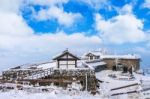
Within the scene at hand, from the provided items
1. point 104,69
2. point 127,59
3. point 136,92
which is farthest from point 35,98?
point 127,59

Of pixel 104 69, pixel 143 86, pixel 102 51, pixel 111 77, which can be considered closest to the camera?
pixel 143 86

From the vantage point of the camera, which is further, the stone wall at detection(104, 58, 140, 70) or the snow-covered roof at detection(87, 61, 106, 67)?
the stone wall at detection(104, 58, 140, 70)

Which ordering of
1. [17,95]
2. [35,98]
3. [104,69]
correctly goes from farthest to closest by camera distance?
[104,69] < [17,95] < [35,98]

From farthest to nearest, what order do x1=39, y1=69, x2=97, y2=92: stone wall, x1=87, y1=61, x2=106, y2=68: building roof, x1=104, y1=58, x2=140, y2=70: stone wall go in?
x1=104, y1=58, x2=140, y2=70: stone wall, x1=87, y1=61, x2=106, y2=68: building roof, x1=39, y1=69, x2=97, y2=92: stone wall

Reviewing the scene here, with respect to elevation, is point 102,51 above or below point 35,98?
above

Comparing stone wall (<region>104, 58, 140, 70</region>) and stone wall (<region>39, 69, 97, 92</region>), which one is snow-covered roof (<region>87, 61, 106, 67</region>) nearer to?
stone wall (<region>104, 58, 140, 70</region>)

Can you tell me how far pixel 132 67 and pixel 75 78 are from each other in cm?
3280

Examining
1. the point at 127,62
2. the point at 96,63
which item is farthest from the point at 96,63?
the point at 127,62

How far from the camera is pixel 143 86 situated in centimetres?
4603

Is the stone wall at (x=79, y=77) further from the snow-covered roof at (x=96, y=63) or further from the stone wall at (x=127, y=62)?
the stone wall at (x=127, y=62)

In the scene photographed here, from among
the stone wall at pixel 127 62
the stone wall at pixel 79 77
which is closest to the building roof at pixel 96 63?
the stone wall at pixel 127 62

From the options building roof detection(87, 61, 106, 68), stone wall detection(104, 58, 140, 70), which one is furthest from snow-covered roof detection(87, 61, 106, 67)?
stone wall detection(104, 58, 140, 70)

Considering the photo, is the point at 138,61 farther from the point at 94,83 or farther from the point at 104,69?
the point at 94,83

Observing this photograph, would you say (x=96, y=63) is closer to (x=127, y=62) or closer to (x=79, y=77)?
(x=127, y=62)
